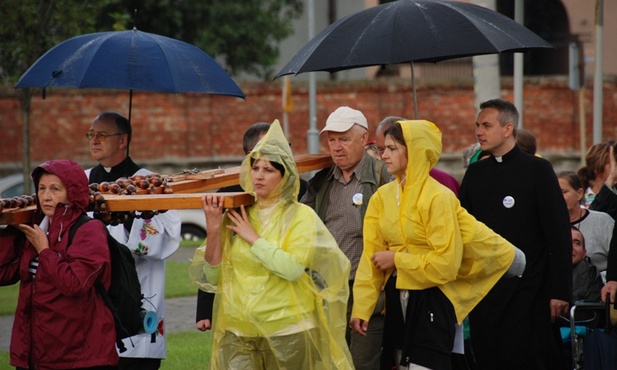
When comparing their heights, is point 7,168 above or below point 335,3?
below

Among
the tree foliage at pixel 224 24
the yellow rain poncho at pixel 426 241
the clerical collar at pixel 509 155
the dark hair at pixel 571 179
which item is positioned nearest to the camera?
the yellow rain poncho at pixel 426 241

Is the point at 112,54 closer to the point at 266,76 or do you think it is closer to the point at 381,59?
the point at 381,59

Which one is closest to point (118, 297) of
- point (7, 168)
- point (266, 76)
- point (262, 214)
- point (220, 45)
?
point (262, 214)

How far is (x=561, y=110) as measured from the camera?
89.4 ft

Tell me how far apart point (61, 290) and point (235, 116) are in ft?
70.8

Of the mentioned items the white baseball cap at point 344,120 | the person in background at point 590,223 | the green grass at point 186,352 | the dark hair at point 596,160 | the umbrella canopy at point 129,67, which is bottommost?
the green grass at point 186,352

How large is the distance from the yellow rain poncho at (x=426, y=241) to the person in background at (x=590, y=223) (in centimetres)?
181

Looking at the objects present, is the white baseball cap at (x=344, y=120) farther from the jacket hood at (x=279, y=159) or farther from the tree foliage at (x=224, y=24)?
the tree foliage at (x=224, y=24)

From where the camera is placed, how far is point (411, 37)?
7.12 meters

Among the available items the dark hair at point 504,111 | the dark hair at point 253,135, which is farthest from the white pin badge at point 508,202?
the dark hair at point 253,135

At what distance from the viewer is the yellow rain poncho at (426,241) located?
607 centimetres

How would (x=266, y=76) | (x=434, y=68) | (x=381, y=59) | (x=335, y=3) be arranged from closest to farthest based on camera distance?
(x=381, y=59) → (x=266, y=76) → (x=434, y=68) → (x=335, y=3)

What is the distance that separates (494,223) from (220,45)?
73.1 ft

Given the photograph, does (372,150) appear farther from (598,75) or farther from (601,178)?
(598,75)
